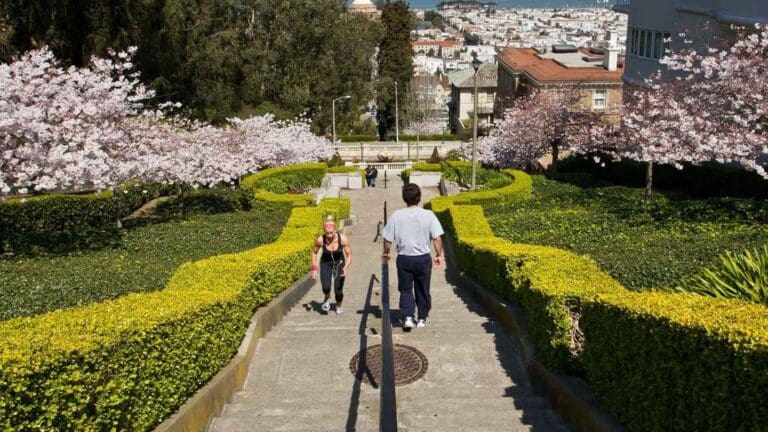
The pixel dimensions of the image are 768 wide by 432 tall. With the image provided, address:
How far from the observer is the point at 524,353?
8172 mm

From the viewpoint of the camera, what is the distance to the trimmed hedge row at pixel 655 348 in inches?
168

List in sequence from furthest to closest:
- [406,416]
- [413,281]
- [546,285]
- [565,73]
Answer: [565,73] < [413,281] < [546,285] < [406,416]

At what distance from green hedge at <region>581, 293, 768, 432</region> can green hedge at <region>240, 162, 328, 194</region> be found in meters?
21.1

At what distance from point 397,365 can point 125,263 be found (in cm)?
597

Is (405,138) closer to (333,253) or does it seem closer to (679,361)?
(333,253)

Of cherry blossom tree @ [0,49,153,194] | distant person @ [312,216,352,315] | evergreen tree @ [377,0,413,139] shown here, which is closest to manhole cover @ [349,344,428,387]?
distant person @ [312,216,352,315]

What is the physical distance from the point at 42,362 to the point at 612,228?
456 inches

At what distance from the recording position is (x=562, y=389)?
21.8 feet

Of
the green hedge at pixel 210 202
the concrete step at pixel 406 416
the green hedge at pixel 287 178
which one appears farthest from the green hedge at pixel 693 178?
the concrete step at pixel 406 416

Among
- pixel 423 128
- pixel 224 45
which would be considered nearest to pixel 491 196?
pixel 224 45

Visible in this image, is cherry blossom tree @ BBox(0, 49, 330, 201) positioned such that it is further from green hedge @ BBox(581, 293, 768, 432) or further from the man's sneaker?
green hedge @ BBox(581, 293, 768, 432)

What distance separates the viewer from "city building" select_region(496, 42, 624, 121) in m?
47.7

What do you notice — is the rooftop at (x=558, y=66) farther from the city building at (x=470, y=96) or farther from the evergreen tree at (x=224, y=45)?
the city building at (x=470, y=96)

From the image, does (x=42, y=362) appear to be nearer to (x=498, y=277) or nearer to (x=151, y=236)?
(x=498, y=277)
